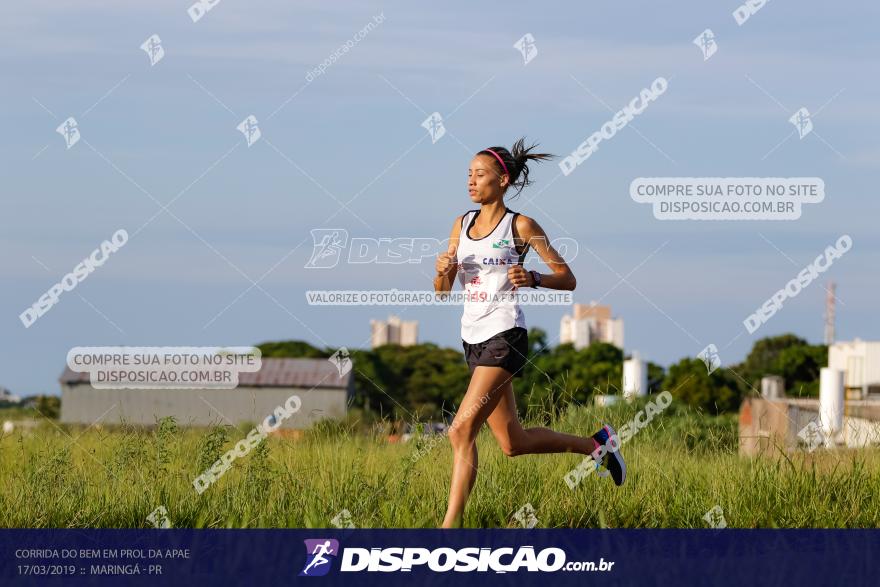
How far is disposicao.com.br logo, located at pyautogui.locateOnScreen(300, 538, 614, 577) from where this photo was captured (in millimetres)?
6762

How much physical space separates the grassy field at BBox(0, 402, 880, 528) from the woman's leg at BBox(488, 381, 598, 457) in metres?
0.39

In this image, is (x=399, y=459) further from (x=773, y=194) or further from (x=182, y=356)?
(x=773, y=194)

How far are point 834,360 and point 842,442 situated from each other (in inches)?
2538

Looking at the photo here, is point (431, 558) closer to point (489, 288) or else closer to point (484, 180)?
point (489, 288)

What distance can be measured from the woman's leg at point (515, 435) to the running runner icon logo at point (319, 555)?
4.22ft

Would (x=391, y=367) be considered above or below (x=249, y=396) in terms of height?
above

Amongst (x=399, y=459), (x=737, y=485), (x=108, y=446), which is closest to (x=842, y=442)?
(x=737, y=485)

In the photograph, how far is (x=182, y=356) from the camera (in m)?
10.4

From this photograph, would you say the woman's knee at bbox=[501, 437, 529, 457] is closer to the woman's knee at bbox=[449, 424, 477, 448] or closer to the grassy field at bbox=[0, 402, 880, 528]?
the woman's knee at bbox=[449, 424, 477, 448]

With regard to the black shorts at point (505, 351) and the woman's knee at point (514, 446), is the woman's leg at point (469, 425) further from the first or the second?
the woman's knee at point (514, 446)

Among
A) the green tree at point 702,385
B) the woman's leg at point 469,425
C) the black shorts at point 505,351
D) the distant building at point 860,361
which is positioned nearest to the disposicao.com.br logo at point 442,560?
the woman's leg at point 469,425

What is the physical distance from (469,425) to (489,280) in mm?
901

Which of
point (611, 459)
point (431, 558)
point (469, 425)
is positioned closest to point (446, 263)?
point (469, 425)

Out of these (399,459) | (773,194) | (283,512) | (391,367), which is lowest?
(283,512)
